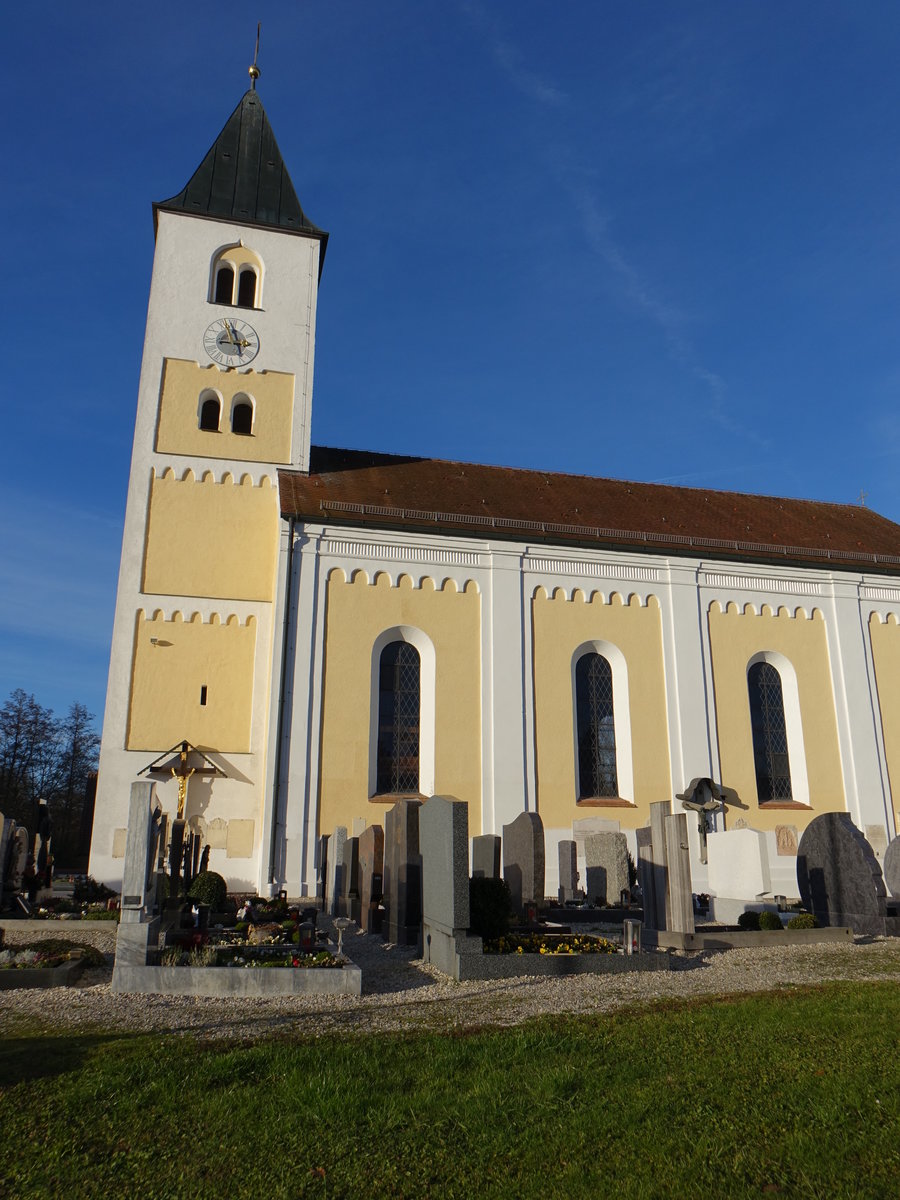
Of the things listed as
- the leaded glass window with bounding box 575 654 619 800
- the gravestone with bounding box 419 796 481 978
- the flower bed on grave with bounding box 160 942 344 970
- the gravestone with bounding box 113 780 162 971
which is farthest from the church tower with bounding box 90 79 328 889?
the gravestone with bounding box 113 780 162 971

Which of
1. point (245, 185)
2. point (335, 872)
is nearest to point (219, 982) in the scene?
point (335, 872)

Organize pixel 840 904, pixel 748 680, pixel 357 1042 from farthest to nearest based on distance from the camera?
pixel 748 680, pixel 840 904, pixel 357 1042

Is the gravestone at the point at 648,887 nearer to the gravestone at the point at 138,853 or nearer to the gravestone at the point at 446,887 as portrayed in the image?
the gravestone at the point at 446,887

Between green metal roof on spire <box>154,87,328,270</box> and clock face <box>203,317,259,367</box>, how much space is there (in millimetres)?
3508

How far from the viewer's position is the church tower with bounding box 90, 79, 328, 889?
1925 cm

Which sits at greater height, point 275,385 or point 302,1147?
point 275,385

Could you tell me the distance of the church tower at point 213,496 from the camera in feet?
63.2

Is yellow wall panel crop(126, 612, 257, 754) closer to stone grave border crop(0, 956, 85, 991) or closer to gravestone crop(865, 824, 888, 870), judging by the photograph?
stone grave border crop(0, 956, 85, 991)

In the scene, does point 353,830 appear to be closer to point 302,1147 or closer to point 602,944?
point 602,944

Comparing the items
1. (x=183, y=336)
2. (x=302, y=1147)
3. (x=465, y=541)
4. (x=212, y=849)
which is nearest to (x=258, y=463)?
(x=183, y=336)

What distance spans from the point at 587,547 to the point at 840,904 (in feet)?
37.0

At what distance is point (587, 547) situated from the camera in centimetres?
2302

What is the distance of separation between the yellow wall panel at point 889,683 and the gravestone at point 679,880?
13773 mm

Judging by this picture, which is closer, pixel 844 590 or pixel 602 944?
pixel 602 944
